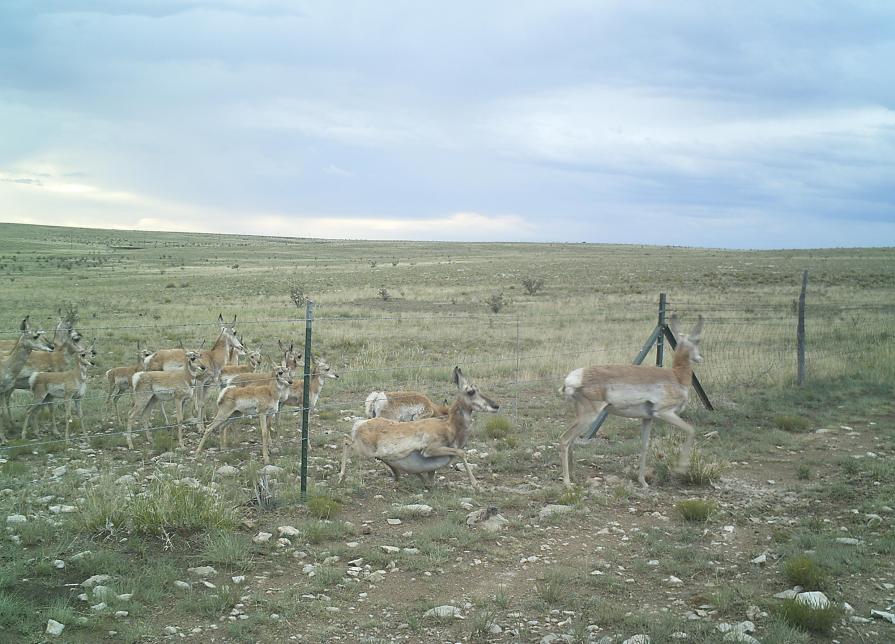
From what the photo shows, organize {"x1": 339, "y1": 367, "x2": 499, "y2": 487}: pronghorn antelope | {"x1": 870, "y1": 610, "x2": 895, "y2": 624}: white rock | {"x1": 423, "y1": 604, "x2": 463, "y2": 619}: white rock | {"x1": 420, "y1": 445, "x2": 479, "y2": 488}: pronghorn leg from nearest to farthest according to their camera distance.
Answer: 1. {"x1": 870, "y1": 610, "x2": 895, "y2": 624}: white rock
2. {"x1": 423, "y1": 604, "x2": 463, "y2": 619}: white rock
3. {"x1": 339, "y1": 367, "x2": 499, "y2": 487}: pronghorn antelope
4. {"x1": 420, "y1": 445, "x2": 479, "y2": 488}: pronghorn leg

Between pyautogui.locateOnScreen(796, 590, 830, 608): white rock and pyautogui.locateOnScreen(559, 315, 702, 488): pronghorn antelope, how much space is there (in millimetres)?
3770

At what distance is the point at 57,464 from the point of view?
10.0 meters

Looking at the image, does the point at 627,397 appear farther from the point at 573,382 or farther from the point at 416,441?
the point at 416,441

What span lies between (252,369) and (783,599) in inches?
462

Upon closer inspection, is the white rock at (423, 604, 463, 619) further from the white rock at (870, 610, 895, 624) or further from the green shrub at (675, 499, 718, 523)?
the green shrub at (675, 499, 718, 523)

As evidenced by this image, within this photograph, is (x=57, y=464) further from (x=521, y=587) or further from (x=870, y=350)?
(x=870, y=350)

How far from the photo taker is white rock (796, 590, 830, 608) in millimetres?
5805

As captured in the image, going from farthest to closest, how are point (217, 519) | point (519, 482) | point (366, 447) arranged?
1. point (519, 482)
2. point (366, 447)
3. point (217, 519)

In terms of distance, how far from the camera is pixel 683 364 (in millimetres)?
10789

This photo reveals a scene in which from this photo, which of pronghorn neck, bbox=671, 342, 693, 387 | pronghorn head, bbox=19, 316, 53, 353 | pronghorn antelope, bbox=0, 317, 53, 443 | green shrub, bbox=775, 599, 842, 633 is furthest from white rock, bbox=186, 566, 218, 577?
pronghorn antelope, bbox=0, 317, 53, 443

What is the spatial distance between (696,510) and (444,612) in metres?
3.80

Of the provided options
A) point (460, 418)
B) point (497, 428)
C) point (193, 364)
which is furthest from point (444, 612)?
point (193, 364)

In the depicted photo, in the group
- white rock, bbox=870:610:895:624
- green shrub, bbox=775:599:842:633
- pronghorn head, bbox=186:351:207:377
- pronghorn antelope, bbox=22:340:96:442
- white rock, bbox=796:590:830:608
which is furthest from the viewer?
pronghorn head, bbox=186:351:207:377

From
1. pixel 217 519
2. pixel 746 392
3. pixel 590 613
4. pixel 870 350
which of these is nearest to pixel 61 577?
pixel 217 519
